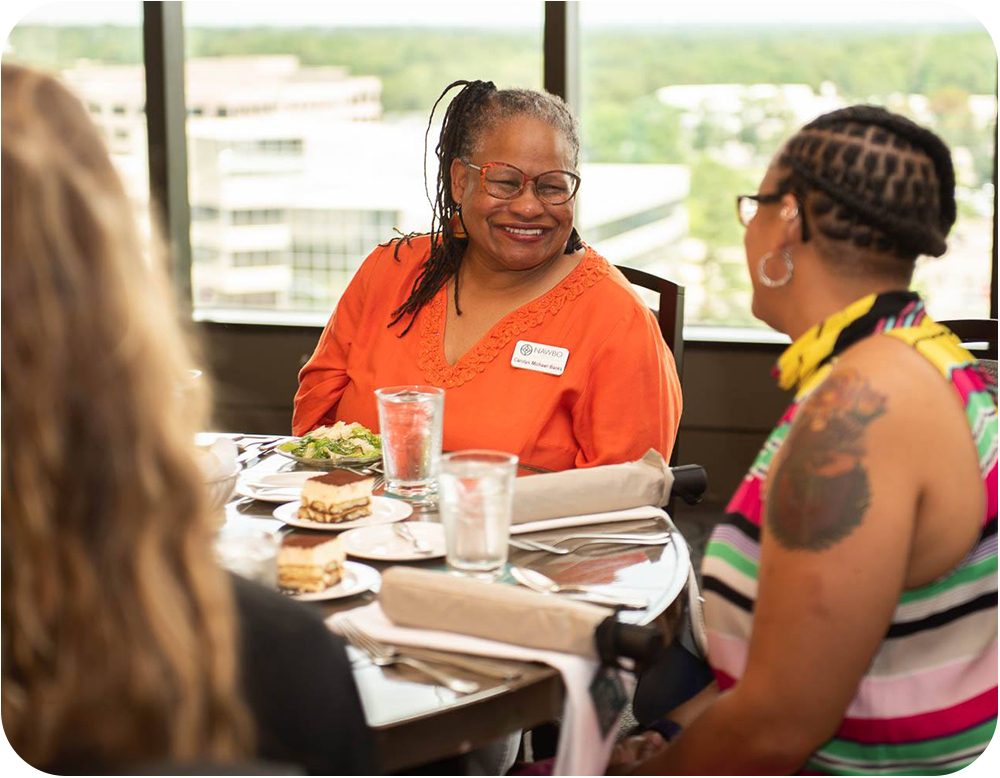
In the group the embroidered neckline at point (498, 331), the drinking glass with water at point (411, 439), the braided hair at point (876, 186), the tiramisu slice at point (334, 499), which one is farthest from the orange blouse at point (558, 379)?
the braided hair at point (876, 186)

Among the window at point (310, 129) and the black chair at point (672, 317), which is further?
the window at point (310, 129)

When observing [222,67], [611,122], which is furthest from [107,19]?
[611,122]

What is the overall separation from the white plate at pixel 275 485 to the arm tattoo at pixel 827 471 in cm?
85

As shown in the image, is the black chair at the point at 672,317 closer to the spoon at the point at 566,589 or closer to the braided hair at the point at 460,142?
the braided hair at the point at 460,142

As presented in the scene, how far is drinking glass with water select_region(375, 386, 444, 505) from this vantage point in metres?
1.79

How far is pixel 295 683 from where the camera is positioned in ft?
3.14

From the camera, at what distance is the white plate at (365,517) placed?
1.64 meters

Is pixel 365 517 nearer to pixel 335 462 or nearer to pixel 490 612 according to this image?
pixel 335 462

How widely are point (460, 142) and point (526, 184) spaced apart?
25 cm

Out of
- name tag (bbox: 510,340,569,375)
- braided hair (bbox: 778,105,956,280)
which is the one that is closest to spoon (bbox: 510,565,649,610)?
braided hair (bbox: 778,105,956,280)

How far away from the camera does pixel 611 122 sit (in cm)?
420

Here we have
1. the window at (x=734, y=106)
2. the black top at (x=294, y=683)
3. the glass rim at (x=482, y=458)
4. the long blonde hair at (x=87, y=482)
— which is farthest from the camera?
the window at (x=734, y=106)

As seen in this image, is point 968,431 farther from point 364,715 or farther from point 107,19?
point 107,19

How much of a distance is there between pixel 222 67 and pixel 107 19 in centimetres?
52
